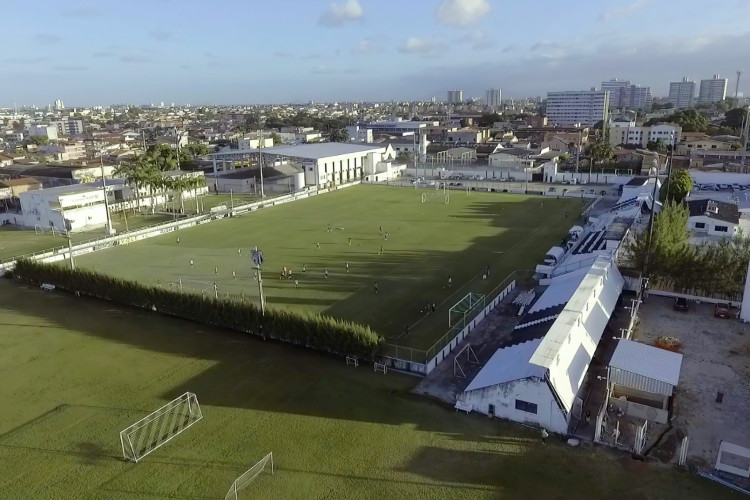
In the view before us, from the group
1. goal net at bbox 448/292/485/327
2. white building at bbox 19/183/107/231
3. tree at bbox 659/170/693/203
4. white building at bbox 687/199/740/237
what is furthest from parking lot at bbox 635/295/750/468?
white building at bbox 19/183/107/231

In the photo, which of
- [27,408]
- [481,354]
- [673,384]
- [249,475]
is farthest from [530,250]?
[27,408]

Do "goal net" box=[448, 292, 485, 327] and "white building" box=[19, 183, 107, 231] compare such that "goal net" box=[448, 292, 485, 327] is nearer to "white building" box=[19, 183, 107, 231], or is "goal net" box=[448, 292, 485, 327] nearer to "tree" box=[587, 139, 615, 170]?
"white building" box=[19, 183, 107, 231]

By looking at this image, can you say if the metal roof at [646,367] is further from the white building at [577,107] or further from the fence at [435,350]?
the white building at [577,107]

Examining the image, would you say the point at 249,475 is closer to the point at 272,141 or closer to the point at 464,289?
the point at 464,289

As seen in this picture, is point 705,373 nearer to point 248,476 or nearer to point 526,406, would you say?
point 526,406

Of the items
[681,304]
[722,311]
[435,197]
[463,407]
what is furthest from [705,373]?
[435,197]

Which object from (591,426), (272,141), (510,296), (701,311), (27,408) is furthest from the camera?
(272,141)
